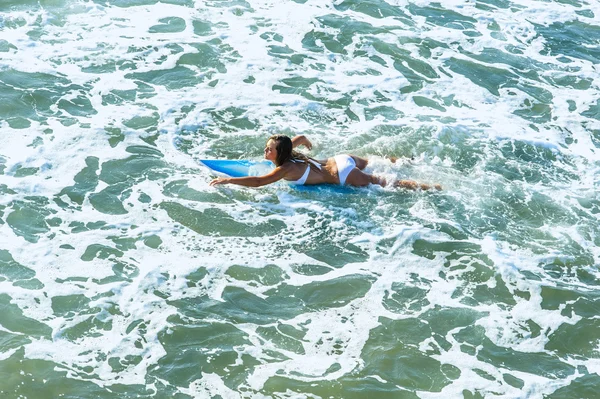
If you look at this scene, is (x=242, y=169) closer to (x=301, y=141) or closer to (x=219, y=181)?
(x=219, y=181)

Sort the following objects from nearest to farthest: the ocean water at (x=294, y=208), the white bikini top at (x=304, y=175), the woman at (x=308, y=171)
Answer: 1. the ocean water at (x=294, y=208)
2. the woman at (x=308, y=171)
3. the white bikini top at (x=304, y=175)

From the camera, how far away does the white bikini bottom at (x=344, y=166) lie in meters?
8.90

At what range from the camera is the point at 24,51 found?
11125 mm

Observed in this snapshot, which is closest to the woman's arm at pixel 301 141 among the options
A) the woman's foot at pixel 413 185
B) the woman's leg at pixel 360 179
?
the woman's leg at pixel 360 179

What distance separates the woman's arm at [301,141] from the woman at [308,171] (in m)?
0.19

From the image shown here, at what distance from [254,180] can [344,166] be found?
113 cm

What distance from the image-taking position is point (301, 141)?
368 inches

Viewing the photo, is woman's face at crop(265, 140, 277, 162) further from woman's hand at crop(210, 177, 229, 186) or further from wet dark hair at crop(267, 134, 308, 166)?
woman's hand at crop(210, 177, 229, 186)

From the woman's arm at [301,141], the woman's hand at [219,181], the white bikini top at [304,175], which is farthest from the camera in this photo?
the woman's arm at [301,141]

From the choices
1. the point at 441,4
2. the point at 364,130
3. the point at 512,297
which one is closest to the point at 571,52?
the point at 441,4

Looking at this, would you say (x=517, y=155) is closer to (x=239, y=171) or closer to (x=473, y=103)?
(x=473, y=103)

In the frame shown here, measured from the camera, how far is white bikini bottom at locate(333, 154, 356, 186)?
890 centimetres

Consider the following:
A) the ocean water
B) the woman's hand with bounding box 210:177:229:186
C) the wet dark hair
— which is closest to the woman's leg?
the ocean water

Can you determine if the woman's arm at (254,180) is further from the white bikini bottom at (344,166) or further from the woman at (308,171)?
the white bikini bottom at (344,166)
